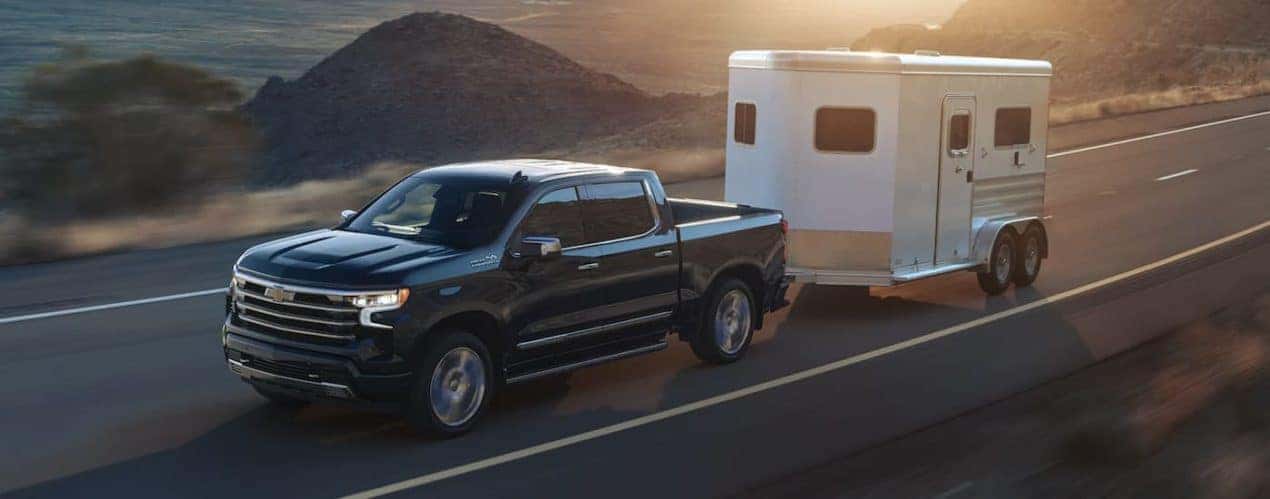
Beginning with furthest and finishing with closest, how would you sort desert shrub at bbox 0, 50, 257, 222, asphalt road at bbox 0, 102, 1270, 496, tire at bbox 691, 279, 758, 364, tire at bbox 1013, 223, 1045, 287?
desert shrub at bbox 0, 50, 257, 222 < tire at bbox 1013, 223, 1045, 287 < tire at bbox 691, 279, 758, 364 < asphalt road at bbox 0, 102, 1270, 496

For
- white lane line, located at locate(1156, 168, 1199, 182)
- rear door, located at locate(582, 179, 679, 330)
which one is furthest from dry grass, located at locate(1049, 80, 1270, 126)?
rear door, located at locate(582, 179, 679, 330)

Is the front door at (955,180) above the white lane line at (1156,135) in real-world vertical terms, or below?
above

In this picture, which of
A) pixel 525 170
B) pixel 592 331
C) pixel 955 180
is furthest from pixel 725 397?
pixel 955 180

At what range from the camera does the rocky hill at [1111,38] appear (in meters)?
90.3

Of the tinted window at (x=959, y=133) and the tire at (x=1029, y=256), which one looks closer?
the tinted window at (x=959, y=133)

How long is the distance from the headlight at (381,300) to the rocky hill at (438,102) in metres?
50.9

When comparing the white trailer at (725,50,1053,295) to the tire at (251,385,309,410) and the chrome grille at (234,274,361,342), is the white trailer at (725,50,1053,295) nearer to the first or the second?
the tire at (251,385,309,410)

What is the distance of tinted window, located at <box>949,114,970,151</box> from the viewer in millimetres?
15117

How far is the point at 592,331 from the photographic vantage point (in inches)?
424

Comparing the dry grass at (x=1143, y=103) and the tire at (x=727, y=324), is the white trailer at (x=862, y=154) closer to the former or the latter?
the tire at (x=727, y=324)

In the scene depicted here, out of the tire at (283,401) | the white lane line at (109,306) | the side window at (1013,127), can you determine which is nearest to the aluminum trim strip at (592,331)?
the tire at (283,401)

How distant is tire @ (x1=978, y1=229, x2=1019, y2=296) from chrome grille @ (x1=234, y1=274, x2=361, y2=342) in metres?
8.56

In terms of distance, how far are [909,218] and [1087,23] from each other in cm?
11601

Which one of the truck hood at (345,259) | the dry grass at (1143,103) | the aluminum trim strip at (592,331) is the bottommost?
the aluminum trim strip at (592,331)
